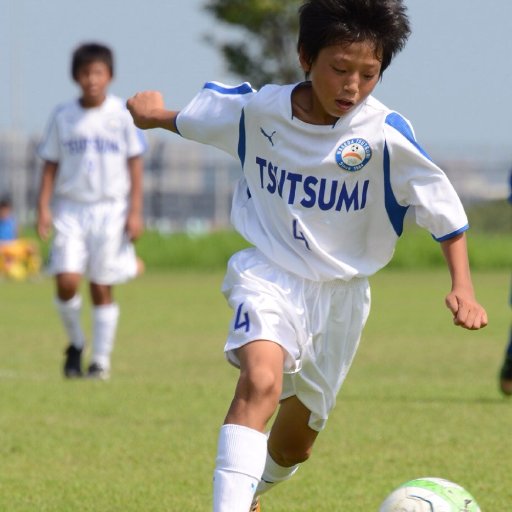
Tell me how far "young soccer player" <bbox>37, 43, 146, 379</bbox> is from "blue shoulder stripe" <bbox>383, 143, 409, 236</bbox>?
5.37 m

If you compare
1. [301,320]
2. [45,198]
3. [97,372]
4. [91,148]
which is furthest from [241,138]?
[45,198]

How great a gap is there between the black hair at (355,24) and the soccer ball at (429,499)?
1.37 m

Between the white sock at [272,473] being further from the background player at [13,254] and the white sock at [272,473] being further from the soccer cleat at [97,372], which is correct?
the background player at [13,254]

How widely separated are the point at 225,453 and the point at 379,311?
12841 millimetres

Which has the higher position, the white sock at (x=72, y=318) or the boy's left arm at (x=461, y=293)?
the boy's left arm at (x=461, y=293)

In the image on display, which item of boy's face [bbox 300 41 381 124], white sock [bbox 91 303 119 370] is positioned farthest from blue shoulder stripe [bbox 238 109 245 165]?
white sock [bbox 91 303 119 370]

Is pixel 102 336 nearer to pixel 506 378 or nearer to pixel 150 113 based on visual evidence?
pixel 506 378

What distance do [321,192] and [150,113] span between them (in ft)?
2.34

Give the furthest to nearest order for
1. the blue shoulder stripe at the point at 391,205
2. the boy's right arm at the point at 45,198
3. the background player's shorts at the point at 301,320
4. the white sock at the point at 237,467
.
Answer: the boy's right arm at the point at 45,198
the blue shoulder stripe at the point at 391,205
the background player's shorts at the point at 301,320
the white sock at the point at 237,467

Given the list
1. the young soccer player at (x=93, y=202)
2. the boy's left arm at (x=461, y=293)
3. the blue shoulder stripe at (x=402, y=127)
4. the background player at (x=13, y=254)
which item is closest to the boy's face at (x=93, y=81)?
the young soccer player at (x=93, y=202)

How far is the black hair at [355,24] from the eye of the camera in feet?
14.2

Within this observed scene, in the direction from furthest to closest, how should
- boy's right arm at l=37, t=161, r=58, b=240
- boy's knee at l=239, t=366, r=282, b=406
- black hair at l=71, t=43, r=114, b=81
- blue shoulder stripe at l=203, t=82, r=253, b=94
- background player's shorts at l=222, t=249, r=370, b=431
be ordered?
boy's right arm at l=37, t=161, r=58, b=240 → black hair at l=71, t=43, r=114, b=81 → blue shoulder stripe at l=203, t=82, r=253, b=94 → background player's shorts at l=222, t=249, r=370, b=431 → boy's knee at l=239, t=366, r=282, b=406

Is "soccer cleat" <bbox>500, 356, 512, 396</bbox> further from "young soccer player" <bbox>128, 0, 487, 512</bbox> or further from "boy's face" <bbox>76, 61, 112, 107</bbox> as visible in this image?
"young soccer player" <bbox>128, 0, 487, 512</bbox>

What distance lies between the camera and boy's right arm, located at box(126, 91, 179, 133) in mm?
4832
